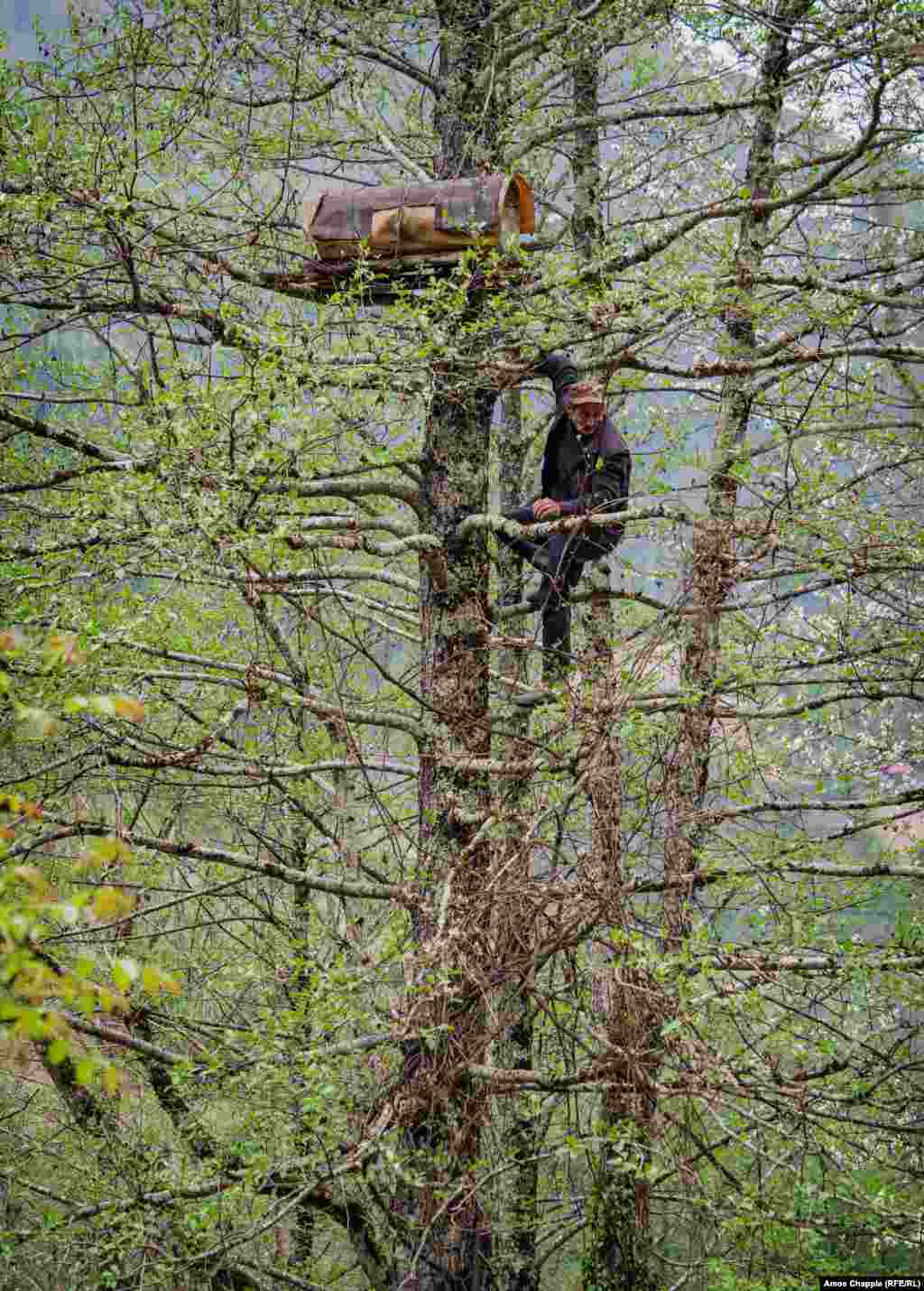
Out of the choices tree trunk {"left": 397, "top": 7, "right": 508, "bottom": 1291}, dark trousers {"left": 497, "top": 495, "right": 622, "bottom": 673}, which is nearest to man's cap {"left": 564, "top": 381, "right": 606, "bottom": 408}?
tree trunk {"left": 397, "top": 7, "right": 508, "bottom": 1291}

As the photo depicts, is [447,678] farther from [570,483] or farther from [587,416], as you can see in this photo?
[587,416]

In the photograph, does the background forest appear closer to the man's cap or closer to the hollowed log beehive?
the hollowed log beehive

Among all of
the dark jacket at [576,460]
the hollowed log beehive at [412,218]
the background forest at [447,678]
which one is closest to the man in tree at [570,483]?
the dark jacket at [576,460]

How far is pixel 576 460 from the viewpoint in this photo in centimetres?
705

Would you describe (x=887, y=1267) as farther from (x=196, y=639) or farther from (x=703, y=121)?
(x=703, y=121)

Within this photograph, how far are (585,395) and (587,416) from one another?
0.12 meters

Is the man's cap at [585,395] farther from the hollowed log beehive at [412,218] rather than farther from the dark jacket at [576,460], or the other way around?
the hollowed log beehive at [412,218]

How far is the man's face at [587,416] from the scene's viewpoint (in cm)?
662

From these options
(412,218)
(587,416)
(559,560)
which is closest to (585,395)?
(587,416)

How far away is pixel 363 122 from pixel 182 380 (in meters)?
3.65

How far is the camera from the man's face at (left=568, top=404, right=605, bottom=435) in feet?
21.7

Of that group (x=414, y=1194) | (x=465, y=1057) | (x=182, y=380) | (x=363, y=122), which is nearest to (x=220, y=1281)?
(x=414, y=1194)

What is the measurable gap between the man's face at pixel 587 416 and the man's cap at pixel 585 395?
27 mm

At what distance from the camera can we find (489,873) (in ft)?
18.7
